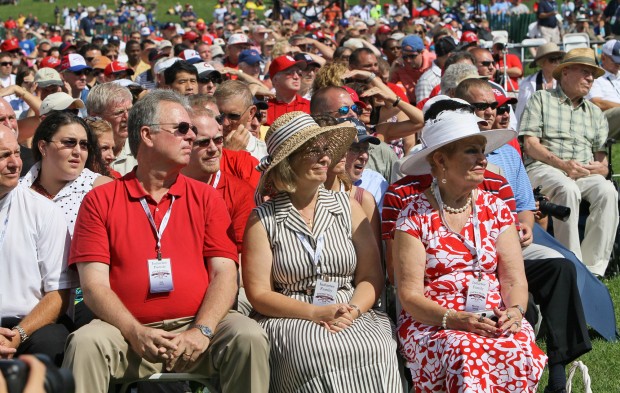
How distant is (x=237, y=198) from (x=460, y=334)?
5.20ft

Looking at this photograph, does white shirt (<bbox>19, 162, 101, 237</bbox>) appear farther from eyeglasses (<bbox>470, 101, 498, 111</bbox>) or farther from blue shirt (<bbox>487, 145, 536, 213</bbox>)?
eyeglasses (<bbox>470, 101, 498, 111</bbox>)

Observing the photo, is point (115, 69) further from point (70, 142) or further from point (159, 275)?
point (159, 275)

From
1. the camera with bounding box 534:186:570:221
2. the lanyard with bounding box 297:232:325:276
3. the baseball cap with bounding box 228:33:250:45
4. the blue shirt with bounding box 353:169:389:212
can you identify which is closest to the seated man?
the lanyard with bounding box 297:232:325:276

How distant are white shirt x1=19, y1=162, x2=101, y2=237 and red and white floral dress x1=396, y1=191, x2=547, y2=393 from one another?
5.84 feet

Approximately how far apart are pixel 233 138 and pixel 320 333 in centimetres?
236

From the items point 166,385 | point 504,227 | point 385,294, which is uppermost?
point 504,227

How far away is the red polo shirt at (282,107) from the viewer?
9.40m

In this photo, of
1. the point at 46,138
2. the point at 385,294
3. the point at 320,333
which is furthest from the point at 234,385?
the point at 46,138

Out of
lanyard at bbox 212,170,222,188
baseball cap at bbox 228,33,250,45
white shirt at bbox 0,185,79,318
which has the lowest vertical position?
white shirt at bbox 0,185,79,318

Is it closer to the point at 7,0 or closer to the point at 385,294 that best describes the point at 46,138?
the point at 385,294

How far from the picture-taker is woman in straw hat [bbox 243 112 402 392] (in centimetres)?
479

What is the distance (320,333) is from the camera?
485 centimetres

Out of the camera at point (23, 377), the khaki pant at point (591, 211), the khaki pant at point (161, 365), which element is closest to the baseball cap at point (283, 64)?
the khaki pant at point (591, 211)

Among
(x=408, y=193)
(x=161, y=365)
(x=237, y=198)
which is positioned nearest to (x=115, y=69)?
(x=237, y=198)
